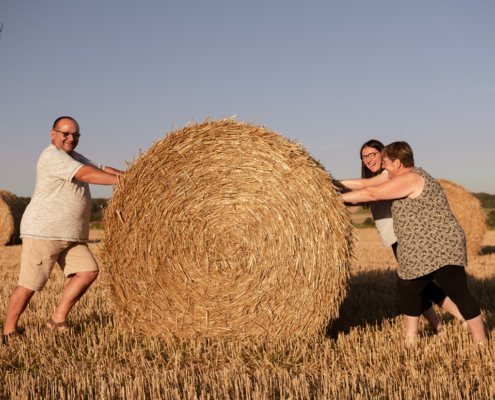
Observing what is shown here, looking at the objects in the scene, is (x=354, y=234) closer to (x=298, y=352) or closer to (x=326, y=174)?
(x=326, y=174)

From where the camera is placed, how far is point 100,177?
13.4 ft

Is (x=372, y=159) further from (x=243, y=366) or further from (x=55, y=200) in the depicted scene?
(x=55, y=200)

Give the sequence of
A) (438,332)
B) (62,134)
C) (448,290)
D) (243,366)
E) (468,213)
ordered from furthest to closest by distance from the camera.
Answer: (468,213), (438,332), (62,134), (448,290), (243,366)

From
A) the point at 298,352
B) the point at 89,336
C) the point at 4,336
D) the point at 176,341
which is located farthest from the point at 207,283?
the point at 4,336

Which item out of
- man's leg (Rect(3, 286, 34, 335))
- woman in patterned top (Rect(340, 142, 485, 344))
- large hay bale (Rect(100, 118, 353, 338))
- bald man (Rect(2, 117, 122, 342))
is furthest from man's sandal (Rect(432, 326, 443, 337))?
man's leg (Rect(3, 286, 34, 335))

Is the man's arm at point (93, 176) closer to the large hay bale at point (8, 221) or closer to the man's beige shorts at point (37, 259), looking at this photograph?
the man's beige shorts at point (37, 259)

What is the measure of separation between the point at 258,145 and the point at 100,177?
1.60 m

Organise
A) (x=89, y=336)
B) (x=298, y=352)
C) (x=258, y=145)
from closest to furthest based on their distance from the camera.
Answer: (x=298, y=352), (x=258, y=145), (x=89, y=336)

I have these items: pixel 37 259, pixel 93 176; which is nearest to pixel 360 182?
pixel 93 176

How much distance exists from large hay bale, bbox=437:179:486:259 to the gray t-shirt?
387 inches

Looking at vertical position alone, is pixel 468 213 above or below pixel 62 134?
below

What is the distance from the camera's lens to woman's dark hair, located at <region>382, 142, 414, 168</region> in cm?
411

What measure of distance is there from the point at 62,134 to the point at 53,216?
2.89 ft

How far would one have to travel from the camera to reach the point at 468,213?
11.1 metres
